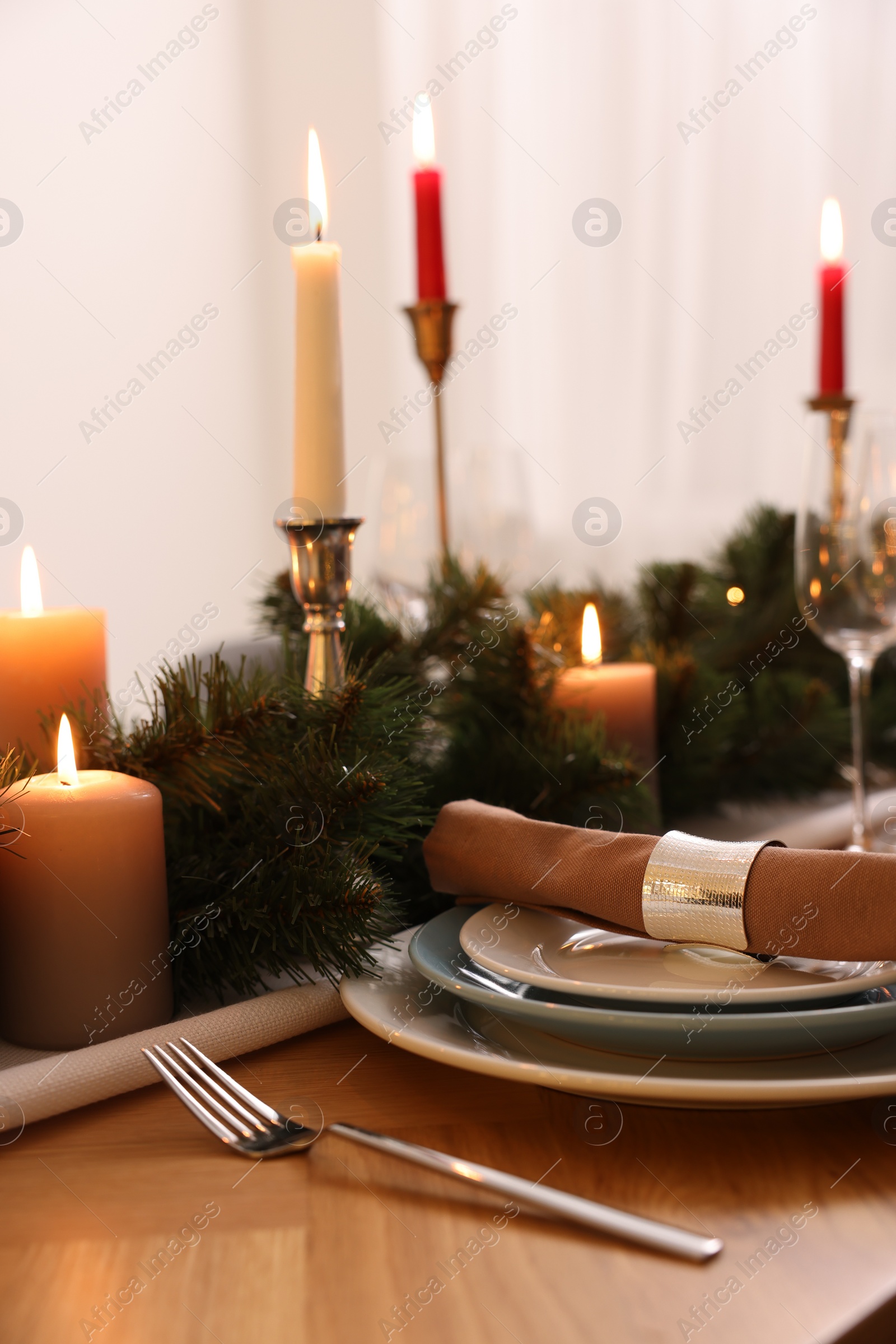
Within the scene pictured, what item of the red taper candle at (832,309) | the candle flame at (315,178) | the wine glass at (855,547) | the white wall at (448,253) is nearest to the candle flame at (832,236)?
the red taper candle at (832,309)

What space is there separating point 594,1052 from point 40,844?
0.71ft

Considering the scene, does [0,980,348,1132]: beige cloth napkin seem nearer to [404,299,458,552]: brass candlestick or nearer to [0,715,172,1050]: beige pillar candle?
[0,715,172,1050]: beige pillar candle

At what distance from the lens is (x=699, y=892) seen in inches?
16.3

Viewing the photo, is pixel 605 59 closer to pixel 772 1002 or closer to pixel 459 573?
pixel 459 573

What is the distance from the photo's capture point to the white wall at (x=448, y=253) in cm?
203

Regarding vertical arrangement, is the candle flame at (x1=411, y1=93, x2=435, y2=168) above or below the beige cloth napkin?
above

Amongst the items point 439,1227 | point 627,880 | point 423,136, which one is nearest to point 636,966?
point 627,880

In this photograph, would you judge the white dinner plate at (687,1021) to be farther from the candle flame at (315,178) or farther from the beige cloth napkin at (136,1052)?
the candle flame at (315,178)

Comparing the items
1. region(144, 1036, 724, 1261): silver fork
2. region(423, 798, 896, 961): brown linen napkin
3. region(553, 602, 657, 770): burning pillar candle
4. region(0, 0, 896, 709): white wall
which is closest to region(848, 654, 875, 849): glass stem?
region(553, 602, 657, 770): burning pillar candle

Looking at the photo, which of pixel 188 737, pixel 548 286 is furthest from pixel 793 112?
pixel 188 737

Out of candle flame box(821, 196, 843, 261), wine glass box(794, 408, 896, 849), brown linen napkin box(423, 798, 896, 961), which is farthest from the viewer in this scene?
candle flame box(821, 196, 843, 261)

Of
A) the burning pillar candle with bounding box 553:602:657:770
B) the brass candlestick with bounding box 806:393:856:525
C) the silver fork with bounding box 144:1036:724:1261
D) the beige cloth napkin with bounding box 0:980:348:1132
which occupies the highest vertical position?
the brass candlestick with bounding box 806:393:856:525

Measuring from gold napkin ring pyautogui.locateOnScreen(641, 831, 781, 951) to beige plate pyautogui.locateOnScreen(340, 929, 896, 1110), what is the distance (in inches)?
1.9

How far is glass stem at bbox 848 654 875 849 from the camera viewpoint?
25.9 inches
